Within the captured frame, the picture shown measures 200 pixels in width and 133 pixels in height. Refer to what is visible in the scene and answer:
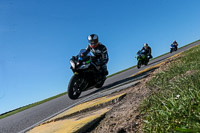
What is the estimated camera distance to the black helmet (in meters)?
6.98

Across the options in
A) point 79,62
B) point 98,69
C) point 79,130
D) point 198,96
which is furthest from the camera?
point 98,69

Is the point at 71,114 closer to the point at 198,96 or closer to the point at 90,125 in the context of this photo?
the point at 90,125

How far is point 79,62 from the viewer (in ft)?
20.3

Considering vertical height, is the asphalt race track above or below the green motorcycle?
below

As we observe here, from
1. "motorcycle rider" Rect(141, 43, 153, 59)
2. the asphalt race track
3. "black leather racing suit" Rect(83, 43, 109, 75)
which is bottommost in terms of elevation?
the asphalt race track

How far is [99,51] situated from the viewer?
23.4 feet

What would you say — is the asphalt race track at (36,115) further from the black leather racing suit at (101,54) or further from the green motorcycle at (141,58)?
the green motorcycle at (141,58)

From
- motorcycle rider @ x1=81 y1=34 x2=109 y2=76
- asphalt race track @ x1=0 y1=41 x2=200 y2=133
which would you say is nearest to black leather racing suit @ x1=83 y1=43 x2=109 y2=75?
motorcycle rider @ x1=81 y1=34 x2=109 y2=76

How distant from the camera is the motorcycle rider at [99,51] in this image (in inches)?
275

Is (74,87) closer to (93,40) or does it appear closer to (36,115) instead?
(36,115)

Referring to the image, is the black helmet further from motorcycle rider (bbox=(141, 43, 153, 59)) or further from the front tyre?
motorcycle rider (bbox=(141, 43, 153, 59))

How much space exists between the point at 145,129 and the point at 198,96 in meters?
0.42

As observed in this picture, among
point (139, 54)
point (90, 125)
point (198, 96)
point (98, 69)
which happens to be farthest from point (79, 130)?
point (139, 54)

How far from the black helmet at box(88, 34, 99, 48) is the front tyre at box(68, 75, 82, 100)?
5.05 ft
